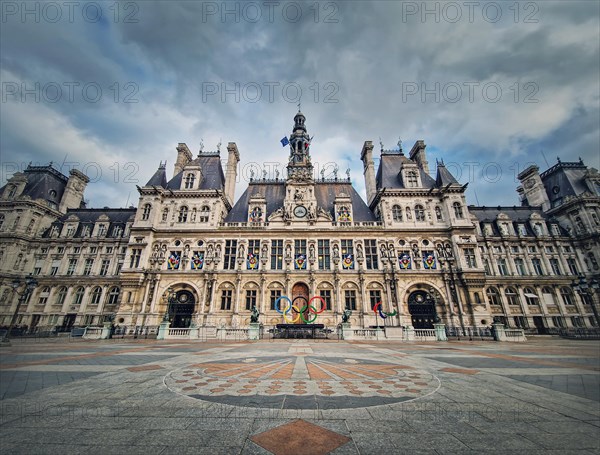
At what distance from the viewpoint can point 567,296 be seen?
31.3 meters

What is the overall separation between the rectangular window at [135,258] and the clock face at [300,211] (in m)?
18.7

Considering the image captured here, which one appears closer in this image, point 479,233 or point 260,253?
point 260,253

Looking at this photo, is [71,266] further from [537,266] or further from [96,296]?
[537,266]

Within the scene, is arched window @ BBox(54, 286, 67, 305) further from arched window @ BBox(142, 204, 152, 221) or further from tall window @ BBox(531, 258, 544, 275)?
tall window @ BBox(531, 258, 544, 275)

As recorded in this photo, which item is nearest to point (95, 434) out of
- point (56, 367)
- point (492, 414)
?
point (492, 414)

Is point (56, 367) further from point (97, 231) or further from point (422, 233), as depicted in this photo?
point (97, 231)

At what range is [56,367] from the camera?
24.1 feet

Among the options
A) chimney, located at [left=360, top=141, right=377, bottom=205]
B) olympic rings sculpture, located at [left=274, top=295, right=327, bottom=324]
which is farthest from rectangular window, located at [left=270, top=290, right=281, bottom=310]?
chimney, located at [left=360, top=141, right=377, bottom=205]

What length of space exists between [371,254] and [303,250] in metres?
7.85

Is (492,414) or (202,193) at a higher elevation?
(202,193)

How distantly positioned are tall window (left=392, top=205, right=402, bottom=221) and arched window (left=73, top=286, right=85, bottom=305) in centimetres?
4082

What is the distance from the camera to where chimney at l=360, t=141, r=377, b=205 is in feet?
118

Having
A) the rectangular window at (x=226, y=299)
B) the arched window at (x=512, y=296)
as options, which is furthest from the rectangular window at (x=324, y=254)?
the arched window at (x=512, y=296)

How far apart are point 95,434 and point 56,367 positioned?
21.6ft
